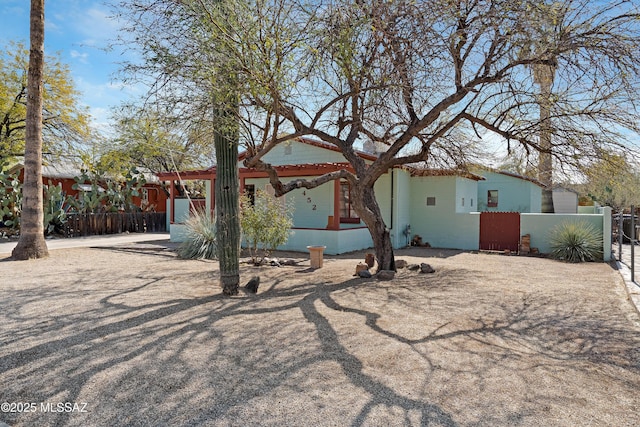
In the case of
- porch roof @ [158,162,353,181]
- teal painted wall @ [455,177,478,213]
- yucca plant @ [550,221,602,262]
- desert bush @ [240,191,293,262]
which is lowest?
yucca plant @ [550,221,602,262]

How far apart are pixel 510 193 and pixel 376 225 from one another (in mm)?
15633

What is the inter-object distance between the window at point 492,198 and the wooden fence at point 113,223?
18.3m

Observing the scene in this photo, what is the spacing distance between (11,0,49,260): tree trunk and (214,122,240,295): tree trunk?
7135 millimetres

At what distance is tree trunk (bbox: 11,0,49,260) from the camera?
10.4 m

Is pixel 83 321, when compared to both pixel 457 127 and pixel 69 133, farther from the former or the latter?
pixel 69 133

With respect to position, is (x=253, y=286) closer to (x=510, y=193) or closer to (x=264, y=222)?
(x=264, y=222)

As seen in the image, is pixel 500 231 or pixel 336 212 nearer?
pixel 336 212

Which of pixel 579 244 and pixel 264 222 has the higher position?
pixel 264 222

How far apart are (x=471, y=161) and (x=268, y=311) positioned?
26.3 feet

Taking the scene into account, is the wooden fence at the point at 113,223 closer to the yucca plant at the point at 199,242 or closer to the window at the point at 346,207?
the yucca plant at the point at 199,242

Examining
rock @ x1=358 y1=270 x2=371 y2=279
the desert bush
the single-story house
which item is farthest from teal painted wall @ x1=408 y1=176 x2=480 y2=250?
rock @ x1=358 y1=270 x2=371 y2=279

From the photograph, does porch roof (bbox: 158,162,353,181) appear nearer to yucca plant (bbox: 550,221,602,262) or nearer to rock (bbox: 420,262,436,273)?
rock (bbox: 420,262,436,273)

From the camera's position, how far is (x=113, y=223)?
20141 millimetres

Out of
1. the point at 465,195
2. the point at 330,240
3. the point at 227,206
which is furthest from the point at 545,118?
the point at 465,195
